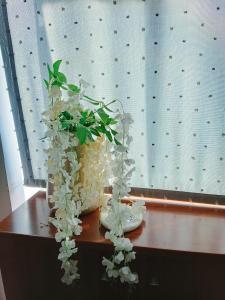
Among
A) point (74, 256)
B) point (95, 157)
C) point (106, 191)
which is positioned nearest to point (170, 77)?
point (95, 157)

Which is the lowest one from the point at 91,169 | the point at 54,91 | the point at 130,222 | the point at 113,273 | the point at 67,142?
the point at 113,273

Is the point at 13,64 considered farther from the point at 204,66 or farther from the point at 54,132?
the point at 204,66

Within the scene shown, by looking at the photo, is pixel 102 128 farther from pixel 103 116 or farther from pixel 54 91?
pixel 54 91

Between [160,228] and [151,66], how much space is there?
524mm

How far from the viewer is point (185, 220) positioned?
979mm

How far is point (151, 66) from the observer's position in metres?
0.90

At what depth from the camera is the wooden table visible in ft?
2.77

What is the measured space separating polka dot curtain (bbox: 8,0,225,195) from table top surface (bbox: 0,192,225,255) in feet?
0.30

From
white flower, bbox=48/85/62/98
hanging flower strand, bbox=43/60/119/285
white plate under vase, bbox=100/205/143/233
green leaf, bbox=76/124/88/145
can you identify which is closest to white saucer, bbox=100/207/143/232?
white plate under vase, bbox=100/205/143/233

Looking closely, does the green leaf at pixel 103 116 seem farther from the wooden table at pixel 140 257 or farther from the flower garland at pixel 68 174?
the wooden table at pixel 140 257

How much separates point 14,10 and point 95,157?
0.55 meters

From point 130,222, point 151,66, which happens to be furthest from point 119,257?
point 151,66

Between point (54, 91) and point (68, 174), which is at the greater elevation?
point (54, 91)

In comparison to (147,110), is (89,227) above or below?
below
